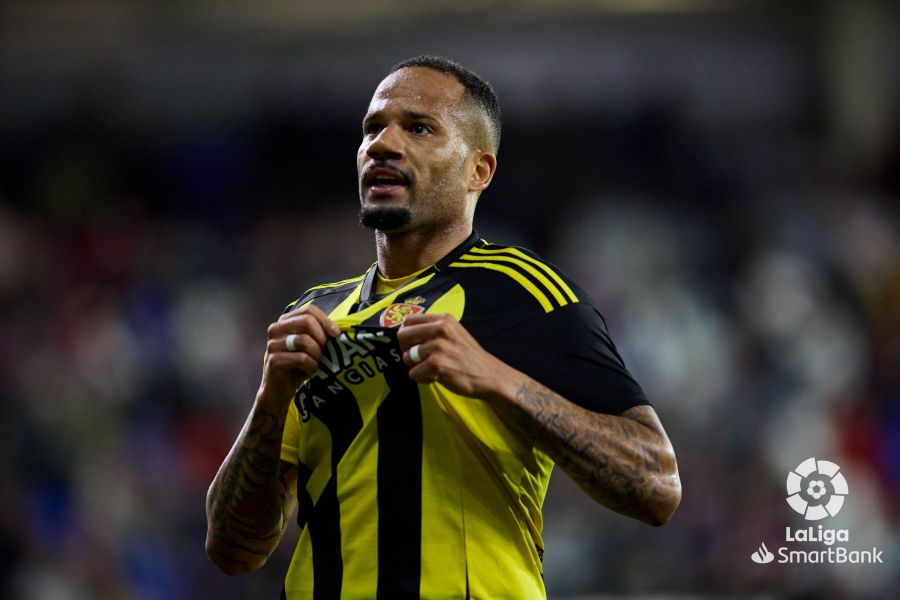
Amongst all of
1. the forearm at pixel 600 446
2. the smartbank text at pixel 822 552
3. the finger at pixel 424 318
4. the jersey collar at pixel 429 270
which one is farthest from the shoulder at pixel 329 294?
the smartbank text at pixel 822 552

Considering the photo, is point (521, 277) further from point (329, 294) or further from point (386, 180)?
point (329, 294)

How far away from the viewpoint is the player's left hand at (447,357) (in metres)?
2.59

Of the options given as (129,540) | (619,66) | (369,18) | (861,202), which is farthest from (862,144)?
(129,540)

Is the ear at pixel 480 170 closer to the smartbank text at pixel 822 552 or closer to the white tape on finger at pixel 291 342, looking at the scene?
the white tape on finger at pixel 291 342

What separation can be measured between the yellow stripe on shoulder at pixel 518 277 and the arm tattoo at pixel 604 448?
28 centimetres

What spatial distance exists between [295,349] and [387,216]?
0.53 meters

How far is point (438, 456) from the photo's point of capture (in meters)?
2.82

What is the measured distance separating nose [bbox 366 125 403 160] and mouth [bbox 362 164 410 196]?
0.03 m

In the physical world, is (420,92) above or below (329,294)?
above

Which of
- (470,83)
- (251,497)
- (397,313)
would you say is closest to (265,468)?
(251,497)

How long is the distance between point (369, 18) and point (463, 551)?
10.5 m

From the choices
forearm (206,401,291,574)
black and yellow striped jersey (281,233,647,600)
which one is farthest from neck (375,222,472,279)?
forearm (206,401,291,574)

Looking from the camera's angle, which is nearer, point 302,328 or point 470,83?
point 302,328

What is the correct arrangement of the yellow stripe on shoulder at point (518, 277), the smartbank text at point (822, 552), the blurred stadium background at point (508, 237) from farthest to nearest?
1. the blurred stadium background at point (508, 237)
2. the smartbank text at point (822, 552)
3. the yellow stripe on shoulder at point (518, 277)
